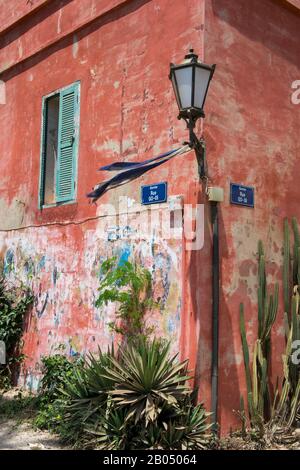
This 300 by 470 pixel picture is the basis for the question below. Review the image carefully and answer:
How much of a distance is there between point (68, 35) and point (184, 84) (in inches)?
131

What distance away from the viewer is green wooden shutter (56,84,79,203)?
749 centimetres

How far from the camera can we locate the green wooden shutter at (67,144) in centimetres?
749

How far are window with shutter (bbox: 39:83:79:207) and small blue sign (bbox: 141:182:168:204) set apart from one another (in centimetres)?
144

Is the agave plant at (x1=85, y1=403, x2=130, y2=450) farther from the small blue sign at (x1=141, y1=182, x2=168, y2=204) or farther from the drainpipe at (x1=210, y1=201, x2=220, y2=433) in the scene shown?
the small blue sign at (x1=141, y1=182, x2=168, y2=204)

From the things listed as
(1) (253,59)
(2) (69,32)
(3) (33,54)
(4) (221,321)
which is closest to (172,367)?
(4) (221,321)

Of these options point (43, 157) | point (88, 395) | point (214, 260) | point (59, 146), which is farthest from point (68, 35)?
point (88, 395)

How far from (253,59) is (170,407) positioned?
3.97 meters

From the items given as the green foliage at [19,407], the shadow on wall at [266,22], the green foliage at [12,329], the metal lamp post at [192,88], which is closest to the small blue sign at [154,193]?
the metal lamp post at [192,88]

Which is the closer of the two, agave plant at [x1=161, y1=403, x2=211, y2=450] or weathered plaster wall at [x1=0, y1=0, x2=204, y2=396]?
agave plant at [x1=161, y1=403, x2=211, y2=450]

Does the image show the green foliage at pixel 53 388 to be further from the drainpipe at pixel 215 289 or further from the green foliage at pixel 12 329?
the drainpipe at pixel 215 289

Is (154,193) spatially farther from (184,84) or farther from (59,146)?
(59,146)

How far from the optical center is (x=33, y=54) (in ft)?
28.0

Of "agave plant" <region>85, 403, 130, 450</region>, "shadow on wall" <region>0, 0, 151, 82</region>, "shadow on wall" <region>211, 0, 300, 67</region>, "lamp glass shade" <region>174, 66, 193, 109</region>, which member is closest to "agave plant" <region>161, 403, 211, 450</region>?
"agave plant" <region>85, 403, 130, 450</region>

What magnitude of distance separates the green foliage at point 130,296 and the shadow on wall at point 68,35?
317 centimetres
